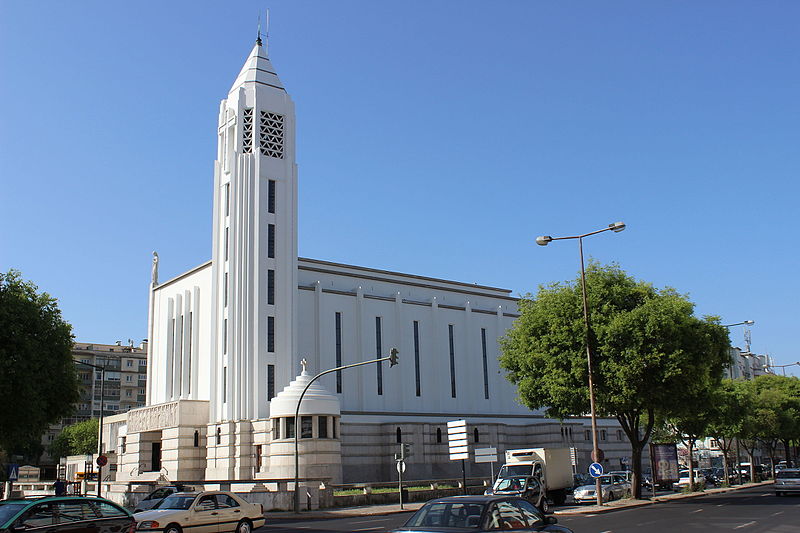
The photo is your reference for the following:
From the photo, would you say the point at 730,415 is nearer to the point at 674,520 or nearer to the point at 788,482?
the point at 788,482

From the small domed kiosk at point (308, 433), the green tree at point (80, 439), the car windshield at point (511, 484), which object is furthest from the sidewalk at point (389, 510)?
the green tree at point (80, 439)

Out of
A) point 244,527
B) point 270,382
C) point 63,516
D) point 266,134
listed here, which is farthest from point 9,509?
point 266,134

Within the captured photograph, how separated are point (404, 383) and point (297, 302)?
11.8 m

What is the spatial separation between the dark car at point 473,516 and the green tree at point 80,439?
272 feet

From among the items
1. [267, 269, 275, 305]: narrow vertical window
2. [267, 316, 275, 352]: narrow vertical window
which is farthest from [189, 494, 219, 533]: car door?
[267, 269, 275, 305]: narrow vertical window

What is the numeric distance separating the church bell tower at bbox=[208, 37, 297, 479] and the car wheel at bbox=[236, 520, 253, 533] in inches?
1121

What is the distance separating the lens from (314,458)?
45125 mm

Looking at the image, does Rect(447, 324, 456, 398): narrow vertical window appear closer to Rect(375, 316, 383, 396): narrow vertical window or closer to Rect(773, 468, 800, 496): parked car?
Rect(375, 316, 383, 396): narrow vertical window

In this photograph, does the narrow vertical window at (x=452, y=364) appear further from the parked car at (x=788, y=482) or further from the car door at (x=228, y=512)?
the car door at (x=228, y=512)

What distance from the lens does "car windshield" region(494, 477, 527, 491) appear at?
31672 millimetres

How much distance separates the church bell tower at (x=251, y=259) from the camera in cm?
5094

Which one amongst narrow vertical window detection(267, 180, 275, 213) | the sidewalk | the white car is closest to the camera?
the white car

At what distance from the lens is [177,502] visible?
20.5 m

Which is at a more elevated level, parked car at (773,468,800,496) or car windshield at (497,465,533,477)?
car windshield at (497,465,533,477)
